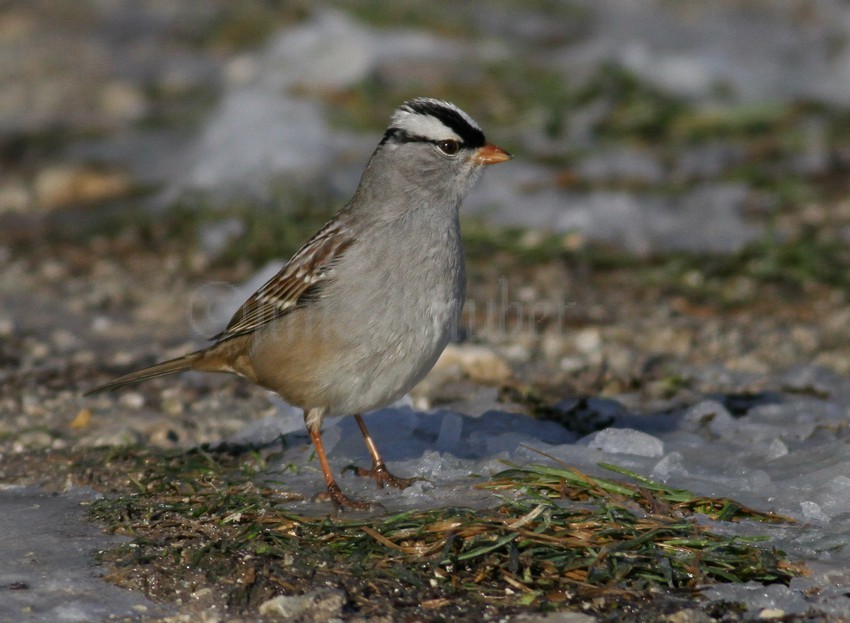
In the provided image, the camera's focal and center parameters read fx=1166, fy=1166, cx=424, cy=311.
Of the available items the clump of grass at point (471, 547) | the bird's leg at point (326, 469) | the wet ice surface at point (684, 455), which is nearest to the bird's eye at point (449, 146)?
the wet ice surface at point (684, 455)

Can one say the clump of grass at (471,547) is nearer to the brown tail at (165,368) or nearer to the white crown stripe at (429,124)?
the brown tail at (165,368)

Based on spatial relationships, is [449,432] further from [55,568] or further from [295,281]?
[55,568]

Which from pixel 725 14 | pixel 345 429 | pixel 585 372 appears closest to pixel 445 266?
pixel 345 429

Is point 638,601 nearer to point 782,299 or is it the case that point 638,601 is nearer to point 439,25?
point 782,299

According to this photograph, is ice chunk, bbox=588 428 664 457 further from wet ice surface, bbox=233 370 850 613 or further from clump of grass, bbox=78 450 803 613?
clump of grass, bbox=78 450 803 613

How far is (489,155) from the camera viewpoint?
516 cm

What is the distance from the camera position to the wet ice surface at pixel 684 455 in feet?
12.4

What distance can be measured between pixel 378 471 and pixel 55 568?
1.36m

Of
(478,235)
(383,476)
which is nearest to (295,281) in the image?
(383,476)

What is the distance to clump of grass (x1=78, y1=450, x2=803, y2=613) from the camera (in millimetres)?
3562

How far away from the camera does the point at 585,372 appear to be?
627cm

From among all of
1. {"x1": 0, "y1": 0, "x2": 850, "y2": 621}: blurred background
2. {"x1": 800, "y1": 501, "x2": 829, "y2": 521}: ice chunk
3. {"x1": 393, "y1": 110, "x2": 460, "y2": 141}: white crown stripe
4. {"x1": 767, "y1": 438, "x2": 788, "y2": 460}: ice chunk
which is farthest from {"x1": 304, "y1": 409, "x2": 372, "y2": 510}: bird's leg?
{"x1": 767, "y1": 438, "x2": 788, "y2": 460}: ice chunk

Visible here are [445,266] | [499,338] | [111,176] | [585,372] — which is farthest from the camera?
[111,176]

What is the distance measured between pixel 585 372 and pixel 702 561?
268cm
